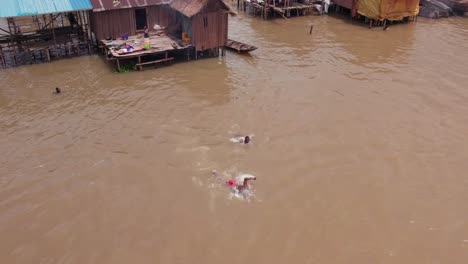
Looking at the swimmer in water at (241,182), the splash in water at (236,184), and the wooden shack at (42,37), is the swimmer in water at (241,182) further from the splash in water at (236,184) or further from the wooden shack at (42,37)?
the wooden shack at (42,37)

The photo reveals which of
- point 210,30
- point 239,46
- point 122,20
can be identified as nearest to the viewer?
point 210,30

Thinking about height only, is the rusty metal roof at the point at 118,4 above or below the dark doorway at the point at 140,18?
above

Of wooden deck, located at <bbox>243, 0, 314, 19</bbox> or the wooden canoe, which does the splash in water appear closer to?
the wooden canoe

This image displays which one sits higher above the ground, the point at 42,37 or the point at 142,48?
the point at 42,37

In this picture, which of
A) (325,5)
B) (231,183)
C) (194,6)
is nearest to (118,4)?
(194,6)

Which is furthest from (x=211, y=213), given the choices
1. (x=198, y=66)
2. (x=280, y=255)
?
(x=198, y=66)

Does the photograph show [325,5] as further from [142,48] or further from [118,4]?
[118,4]

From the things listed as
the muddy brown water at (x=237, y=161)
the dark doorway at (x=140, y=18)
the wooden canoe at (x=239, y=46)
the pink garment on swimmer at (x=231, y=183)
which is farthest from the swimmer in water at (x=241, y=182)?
the dark doorway at (x=140, y=18)
